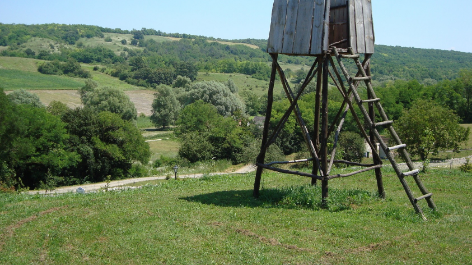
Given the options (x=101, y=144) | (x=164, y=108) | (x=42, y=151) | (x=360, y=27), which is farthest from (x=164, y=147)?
(x=360, y=27)

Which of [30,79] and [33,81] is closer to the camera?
[33,81]

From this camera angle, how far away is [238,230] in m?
10.4

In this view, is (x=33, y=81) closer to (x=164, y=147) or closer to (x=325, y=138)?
(x=164, y=147)

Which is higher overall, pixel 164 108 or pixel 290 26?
pixel 290 26

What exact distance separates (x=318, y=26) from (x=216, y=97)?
8082cm

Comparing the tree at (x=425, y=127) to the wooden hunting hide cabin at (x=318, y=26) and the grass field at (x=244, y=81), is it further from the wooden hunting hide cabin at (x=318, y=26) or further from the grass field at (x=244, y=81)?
the grass field at (x=244, y=81)

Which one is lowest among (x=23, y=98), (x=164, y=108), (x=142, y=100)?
(x=142, y=100)

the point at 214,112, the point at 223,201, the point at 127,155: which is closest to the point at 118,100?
the point at 214,112

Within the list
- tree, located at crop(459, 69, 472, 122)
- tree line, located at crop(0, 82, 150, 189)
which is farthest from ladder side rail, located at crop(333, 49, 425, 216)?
tree, located at crop(459, 69, 472, 122)

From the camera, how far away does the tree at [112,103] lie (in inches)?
3221

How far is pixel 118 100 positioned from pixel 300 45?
248 feet

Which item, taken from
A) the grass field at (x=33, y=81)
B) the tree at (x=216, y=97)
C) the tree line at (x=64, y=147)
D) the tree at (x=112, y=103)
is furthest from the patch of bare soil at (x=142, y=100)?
the tree line at (x=64, y=147)

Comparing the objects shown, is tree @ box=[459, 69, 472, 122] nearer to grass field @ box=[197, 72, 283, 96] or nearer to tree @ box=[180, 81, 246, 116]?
tree @ box=[180, 81, 246, 116]

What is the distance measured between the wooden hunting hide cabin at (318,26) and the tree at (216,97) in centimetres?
7777
